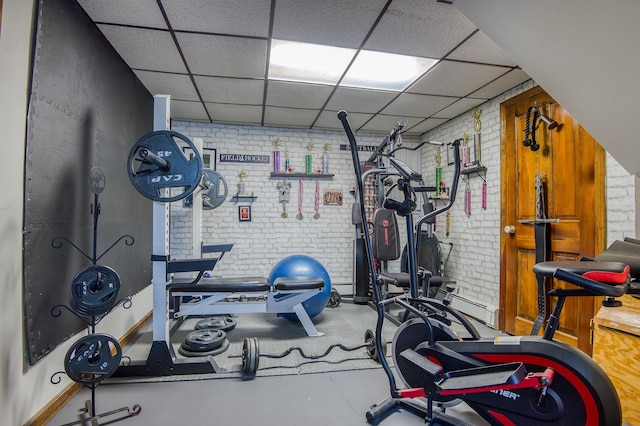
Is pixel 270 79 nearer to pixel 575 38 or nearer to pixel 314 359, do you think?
pixel 575 38

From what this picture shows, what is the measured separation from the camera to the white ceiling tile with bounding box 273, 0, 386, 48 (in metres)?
2.24

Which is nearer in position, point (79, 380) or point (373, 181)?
point (79, 380)

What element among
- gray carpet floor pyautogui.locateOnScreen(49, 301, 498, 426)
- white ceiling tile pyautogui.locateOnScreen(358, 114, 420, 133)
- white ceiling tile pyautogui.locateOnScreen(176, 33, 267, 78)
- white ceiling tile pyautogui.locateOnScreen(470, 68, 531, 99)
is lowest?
gray carpet floor pyautogui.locateOnScreen(49, 301, 498, 426)

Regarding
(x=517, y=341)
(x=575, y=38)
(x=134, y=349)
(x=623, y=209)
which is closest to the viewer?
(x=517, y=341)

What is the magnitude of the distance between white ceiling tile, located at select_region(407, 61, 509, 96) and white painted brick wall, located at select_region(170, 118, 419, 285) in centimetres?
197

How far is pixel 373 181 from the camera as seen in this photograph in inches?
205

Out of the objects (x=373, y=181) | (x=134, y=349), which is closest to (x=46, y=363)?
(x=134, y=349)

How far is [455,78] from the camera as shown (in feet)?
10.9

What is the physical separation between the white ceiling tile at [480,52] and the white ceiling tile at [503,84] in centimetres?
24

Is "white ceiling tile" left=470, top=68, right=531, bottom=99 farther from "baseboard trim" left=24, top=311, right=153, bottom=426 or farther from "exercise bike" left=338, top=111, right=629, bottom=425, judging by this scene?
"baseboard trim" left=24, top=311, right=153, bottom=426

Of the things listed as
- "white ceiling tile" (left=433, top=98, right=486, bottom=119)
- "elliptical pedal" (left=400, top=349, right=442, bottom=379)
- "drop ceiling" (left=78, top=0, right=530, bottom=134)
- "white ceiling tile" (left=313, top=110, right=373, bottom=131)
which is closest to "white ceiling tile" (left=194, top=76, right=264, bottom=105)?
"drop ceiling" (left=78, top=0, right=530, bottom=134)

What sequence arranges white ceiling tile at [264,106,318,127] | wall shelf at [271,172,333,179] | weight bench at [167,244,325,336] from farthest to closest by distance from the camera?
1. wall shelf at [271,172,333,179]
2. white ceiling tile at [264,106,318,127]
3. weight bench at [167,244,325,336]

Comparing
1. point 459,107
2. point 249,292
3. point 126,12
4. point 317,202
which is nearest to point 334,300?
point 317,202

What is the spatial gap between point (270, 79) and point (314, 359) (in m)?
2.87
